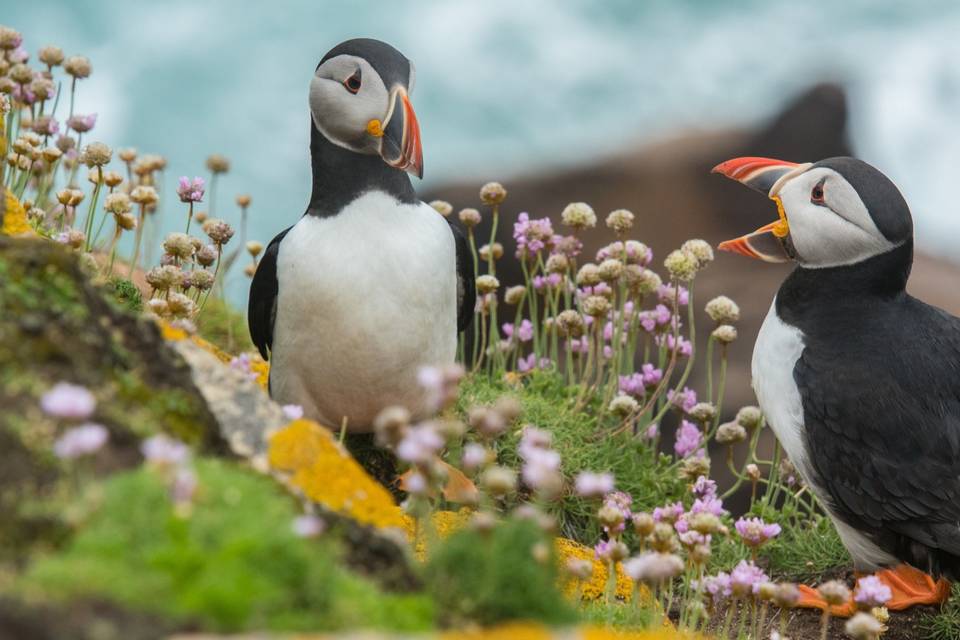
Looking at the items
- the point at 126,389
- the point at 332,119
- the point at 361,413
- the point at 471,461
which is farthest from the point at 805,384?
the point at 126,389

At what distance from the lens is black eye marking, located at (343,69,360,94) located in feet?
14.0

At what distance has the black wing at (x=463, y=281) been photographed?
4.71 meters

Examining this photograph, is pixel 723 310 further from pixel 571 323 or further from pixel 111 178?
pixel 111 178

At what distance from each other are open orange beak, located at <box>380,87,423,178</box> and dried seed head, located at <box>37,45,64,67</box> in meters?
2.36

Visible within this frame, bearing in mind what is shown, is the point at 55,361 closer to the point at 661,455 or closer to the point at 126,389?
the point at 126,389

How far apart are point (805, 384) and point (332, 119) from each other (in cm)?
208

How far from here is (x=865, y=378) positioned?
14.9ft

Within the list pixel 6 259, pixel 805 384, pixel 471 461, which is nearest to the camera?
pixel 471 461

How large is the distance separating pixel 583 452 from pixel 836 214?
1.65 meters

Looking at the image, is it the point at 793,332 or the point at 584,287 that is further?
the point at 584,287

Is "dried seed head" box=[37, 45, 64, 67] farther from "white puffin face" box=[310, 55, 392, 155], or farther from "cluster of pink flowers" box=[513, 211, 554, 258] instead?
"cluster of pink flowers" box=[513, 211, 554, 258]

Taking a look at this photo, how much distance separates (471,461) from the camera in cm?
230

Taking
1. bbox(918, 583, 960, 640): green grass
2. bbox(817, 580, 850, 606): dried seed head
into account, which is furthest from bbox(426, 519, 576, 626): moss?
bbox(918, 583, 960, 640): green grass

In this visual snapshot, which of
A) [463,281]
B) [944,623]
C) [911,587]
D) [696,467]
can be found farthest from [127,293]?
[944,623]
